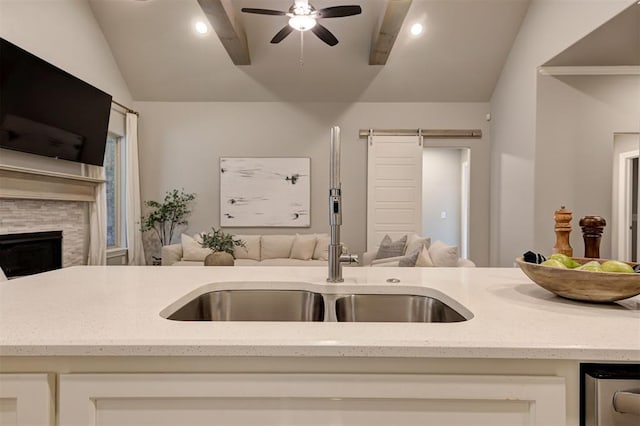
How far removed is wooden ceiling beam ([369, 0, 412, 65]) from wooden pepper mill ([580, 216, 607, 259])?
3.18 meters

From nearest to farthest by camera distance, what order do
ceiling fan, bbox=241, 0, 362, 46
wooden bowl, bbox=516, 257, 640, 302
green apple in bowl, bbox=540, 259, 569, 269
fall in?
wooden bowl, bbox=516, 257, 640, 302, green apple in bowl, bbox=540, 259, 569, 269, ceiling fan, bbox=241, 0, 362, 46

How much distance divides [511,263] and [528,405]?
15.9 feet

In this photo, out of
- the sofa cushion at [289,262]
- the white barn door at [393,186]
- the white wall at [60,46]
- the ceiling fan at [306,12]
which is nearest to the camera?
the ceiling fan at [306,12]

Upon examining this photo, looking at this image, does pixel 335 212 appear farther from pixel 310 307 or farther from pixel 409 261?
pixel 409 261

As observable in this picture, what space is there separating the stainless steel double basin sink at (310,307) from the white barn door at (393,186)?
461cm

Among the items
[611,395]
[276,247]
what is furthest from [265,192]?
[611,395]

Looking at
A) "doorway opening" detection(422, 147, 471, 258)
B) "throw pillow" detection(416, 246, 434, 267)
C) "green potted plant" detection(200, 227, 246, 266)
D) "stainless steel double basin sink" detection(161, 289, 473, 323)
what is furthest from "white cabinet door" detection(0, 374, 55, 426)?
"doorway opening" detection(422, 147, 471, 258)

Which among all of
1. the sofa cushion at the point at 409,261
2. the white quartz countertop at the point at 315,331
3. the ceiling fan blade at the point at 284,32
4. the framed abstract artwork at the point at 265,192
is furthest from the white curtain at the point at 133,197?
the white quartz countertop at the point at 315,331

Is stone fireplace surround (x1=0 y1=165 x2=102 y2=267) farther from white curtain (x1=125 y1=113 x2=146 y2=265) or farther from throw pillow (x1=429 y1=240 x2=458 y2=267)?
throw pillow (x1=429 y1=240 x2=458 y2=267)

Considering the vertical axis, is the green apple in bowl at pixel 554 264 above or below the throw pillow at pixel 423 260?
above

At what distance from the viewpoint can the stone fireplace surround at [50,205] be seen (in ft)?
11.1

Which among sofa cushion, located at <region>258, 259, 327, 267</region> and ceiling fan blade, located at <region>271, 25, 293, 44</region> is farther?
sofa cushion, located at <region>258, 259, 327, 267</region>

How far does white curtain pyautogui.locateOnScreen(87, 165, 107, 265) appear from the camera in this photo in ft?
15.0

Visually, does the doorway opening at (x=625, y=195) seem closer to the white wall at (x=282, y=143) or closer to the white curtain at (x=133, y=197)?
the white wall at (x=282, y=143)
